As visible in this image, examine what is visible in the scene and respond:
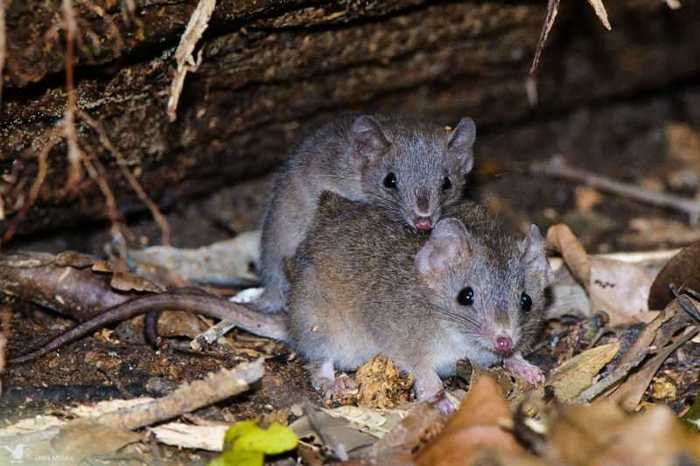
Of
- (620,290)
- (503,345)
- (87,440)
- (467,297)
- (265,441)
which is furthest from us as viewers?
(620,290)

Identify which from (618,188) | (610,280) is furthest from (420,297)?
(618,188)

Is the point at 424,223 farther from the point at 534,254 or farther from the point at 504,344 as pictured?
the point at 504,344

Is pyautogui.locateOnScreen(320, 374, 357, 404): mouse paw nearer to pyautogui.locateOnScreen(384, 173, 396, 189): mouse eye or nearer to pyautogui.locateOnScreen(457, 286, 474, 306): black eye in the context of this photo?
pyautogui.locateOnScreen(457, 286, 474, 306): black eye

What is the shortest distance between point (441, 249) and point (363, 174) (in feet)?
4.20

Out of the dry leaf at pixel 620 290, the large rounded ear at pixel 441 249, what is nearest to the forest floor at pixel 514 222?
the dry leaf at pixel 620 290

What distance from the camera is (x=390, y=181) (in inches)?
268

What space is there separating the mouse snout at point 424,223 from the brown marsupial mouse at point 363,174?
14cm

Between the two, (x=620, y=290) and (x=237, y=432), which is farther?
(x=620, y=290)

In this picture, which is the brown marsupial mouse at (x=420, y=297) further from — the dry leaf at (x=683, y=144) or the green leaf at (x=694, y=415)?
the dry leaf at (x=683, y=144)

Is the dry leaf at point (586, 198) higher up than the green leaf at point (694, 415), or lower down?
lower down

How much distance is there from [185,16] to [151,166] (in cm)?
183

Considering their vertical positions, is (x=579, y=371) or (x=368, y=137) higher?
(x=368, y=137)

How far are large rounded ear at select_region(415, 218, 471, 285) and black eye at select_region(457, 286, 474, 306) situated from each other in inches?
6.7

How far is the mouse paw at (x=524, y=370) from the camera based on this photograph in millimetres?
5918
